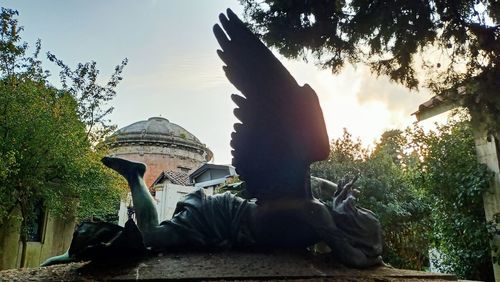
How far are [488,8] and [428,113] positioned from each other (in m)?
6.47

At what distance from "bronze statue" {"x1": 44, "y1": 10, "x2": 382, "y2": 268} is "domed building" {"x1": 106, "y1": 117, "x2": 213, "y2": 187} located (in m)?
19.5

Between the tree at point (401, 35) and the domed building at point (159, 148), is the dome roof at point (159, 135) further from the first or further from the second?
the tree at point (401, 35)

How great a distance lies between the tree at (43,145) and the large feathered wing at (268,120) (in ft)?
25.1

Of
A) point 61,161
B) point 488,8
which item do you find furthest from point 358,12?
point 61,161

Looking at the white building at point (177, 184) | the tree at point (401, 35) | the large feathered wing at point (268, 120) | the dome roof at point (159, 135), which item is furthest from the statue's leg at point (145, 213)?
the dome roof at point (159, 135)

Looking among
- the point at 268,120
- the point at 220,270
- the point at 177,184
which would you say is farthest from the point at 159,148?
the point at 220,270

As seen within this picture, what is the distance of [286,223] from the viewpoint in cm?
252

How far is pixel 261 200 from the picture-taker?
253 cm

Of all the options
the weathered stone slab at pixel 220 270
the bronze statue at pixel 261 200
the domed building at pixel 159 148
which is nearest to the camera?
the weathered stone slab at pixel 220 270

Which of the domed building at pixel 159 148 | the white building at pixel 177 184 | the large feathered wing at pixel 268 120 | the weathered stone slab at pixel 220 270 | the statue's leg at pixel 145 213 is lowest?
the weathered stone slab at pixel 220 270

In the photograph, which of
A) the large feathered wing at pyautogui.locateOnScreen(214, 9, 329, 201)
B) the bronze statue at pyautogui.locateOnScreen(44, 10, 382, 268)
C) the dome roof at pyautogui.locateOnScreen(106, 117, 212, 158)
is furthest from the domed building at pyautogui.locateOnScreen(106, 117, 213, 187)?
the large feathered wing at pyautogui.locateOnScreen(214, 9, 329, 201)

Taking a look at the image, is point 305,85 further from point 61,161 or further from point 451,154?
point 61,161

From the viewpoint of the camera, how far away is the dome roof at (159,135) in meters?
22.7

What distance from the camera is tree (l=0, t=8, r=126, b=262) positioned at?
9.50 metres
